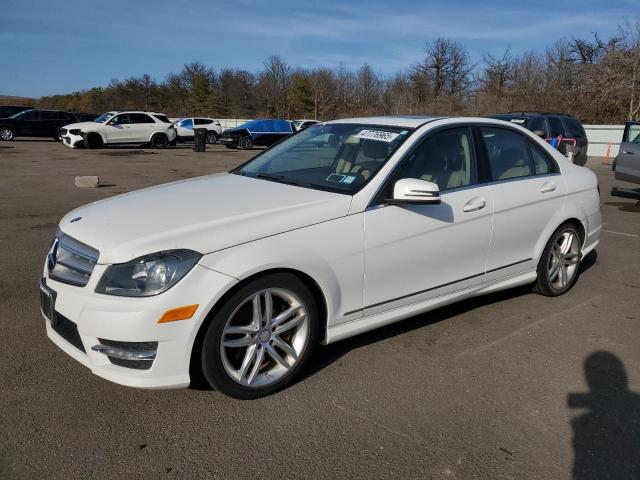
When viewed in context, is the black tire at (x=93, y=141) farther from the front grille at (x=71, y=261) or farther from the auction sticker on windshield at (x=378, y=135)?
the front grille at (x=71, y=261)

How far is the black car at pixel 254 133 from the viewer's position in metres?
28.6

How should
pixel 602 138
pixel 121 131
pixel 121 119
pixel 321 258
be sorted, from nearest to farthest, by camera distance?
pixel 321 258, pixel 121 131, pixel 121 119, pixel 602 138

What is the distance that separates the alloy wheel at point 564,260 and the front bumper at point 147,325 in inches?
133

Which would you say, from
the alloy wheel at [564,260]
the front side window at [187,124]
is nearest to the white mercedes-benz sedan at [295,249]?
the alloy wheel at [564,260]

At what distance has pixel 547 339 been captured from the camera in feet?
13.5

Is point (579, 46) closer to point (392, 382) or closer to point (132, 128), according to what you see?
point (132, 128)

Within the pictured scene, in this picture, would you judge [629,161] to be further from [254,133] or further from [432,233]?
[254,133]

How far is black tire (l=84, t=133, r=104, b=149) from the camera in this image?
2363 cm

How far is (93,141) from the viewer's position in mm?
23938

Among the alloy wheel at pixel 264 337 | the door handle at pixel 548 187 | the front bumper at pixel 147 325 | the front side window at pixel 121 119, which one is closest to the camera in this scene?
the front bumper at pixel 147 325

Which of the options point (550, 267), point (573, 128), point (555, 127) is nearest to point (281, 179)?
point (550, 267)

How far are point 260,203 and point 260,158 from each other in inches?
55.1

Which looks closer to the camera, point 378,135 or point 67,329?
point 67,329

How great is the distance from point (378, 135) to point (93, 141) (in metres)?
22.9
